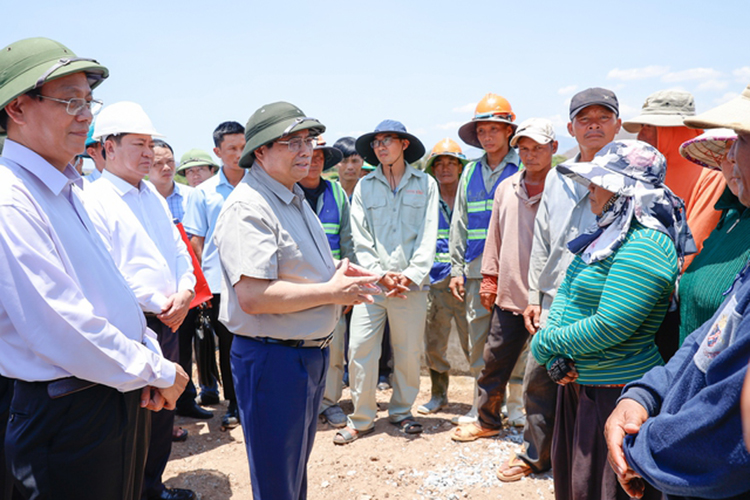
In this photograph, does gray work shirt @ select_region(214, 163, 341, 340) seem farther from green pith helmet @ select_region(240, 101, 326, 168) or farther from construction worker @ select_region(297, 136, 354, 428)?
construction worker @ select_region(297, 136, 354, 428)

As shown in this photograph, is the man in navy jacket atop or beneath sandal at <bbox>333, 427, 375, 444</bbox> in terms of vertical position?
atop

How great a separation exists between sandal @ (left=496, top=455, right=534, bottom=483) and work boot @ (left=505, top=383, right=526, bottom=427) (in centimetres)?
75

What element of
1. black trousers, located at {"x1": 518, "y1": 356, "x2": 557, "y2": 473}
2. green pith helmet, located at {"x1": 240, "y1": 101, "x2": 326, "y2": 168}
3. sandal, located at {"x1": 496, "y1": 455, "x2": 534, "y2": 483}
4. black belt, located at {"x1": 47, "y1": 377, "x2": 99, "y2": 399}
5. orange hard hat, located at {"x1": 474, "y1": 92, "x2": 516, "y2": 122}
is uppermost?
orange hard hat, located at {"x1": 474, "y1": 92, "x2": 516, "y2": 122}

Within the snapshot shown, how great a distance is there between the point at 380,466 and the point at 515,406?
131 centimetres

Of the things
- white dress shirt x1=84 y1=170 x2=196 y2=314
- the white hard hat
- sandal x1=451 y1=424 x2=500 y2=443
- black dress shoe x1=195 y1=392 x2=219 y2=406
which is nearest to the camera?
white dress shirt x1=84 y1=170 x2=196 y2=314

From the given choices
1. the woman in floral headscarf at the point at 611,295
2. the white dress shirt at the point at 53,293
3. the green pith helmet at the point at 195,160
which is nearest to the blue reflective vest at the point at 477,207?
the woman in floral headscarf at the point at 611,295

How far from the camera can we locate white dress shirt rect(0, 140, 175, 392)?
1585mm

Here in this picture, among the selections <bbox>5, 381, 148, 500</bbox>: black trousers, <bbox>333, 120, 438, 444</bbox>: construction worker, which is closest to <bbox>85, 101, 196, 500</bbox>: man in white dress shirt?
<bbox>5, 381, 148, 500</bbox>: black trousers

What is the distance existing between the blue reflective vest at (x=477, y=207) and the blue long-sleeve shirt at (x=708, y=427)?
3.15 meters

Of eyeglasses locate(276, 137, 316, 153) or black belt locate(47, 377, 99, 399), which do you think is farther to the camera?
eyeglasses locate(276, 137, 316, 153)

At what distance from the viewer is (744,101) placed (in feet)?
4.99

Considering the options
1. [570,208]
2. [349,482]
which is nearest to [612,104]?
[570,208]

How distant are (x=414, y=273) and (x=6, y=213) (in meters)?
3.15

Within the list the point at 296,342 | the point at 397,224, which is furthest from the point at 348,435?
the point at 296,342
